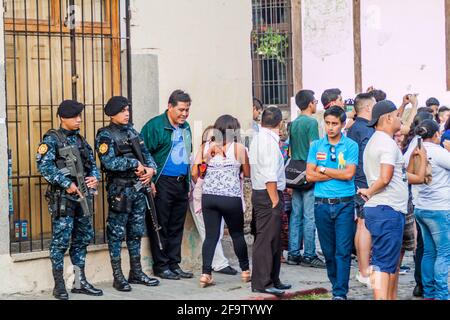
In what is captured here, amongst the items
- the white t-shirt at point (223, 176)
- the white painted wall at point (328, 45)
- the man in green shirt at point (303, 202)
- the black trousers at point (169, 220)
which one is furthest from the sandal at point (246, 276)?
the white painted wall at point (328, 45)

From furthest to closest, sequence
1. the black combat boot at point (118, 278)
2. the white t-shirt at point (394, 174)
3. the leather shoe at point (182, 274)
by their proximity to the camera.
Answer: the leather shoe at point (182, 274) < the black combat boot at point (118, 278) < the white t-shirt at point (394, 174)

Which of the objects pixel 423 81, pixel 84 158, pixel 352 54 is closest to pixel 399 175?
pixel 84 158

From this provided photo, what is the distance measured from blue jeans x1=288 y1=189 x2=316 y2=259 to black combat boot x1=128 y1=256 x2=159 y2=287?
2071 mm

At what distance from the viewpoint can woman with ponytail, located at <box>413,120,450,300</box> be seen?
830 centimetres

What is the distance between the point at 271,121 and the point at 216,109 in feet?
4.64

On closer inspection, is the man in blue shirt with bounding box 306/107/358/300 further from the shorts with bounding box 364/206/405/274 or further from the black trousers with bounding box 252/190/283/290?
the shorts with bounding box 364/206/405/274

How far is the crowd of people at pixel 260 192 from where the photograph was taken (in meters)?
7.56

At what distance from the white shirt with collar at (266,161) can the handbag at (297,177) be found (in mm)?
1475

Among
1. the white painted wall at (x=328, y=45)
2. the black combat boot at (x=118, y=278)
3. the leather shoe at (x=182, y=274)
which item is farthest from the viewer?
the white painted wall at (x=328, y=45)

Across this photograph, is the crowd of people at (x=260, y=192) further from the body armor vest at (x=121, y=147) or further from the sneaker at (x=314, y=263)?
the sneaker at (x=314, y=263)

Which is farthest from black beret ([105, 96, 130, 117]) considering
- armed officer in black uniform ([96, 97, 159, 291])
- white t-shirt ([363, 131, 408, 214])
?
white t-shirt ([363, 131, 408, 214])

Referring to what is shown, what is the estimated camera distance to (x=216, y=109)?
10.1 meters

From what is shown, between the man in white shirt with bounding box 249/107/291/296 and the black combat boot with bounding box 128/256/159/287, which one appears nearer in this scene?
the man in white shirt with bounding box 249/107/291/296

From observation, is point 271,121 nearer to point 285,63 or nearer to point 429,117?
point 429,117
